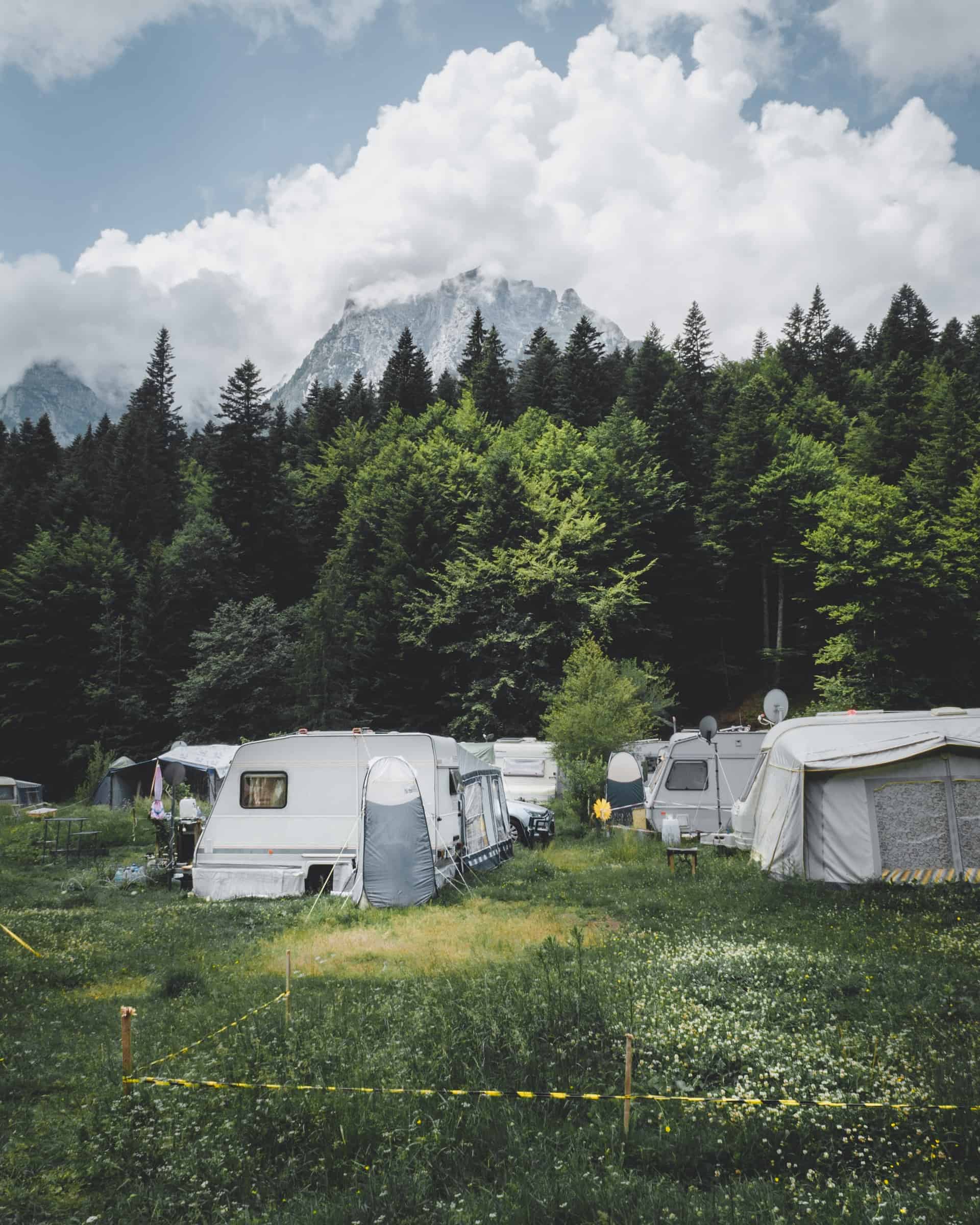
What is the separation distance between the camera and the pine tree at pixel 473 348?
6631cm

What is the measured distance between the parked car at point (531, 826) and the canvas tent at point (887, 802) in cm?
775

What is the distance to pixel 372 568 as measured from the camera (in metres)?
44.2

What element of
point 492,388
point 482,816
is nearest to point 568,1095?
point 482,816

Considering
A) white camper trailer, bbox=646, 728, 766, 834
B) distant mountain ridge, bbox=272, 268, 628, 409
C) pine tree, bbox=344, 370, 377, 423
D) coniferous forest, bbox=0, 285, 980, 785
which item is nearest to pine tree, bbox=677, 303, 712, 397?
coniferous forest, bbox=0, 285, 980, 785

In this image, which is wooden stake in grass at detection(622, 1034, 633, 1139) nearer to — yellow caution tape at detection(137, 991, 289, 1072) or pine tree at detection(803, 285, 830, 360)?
yellow caution tape at detection(137, 991, 289, 1072)

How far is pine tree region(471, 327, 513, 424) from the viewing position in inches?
2261

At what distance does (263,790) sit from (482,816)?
435 centimetres

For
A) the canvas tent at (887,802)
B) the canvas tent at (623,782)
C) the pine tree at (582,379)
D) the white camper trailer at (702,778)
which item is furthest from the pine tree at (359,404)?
the canvas tent at (887,802)

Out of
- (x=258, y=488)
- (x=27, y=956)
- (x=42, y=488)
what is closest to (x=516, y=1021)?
(x=27, y=956)

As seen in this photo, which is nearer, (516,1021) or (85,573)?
(516,1021)

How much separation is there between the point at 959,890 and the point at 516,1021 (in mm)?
8000

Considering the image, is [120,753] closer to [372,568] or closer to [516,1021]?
[372,568]

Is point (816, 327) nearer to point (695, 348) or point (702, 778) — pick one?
point (695, 348)

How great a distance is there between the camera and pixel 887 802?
12688 millimetres
